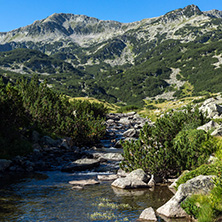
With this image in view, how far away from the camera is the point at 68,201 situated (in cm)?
1695

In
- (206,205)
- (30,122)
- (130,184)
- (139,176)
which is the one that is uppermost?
(30,122)

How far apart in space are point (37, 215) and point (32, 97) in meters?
42.8

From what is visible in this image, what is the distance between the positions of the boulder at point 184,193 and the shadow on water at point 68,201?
1.79 m

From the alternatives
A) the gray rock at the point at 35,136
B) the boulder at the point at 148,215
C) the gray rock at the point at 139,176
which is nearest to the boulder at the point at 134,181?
the gray rock at the point at 139,176

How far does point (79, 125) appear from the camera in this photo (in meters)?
46.0

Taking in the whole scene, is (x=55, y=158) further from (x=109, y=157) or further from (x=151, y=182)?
(x=151, y=182)

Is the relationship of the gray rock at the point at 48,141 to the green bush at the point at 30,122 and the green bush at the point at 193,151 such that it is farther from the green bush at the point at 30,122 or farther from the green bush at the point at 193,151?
the green bush at the point at 193,151

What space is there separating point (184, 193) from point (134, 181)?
703 centimetres

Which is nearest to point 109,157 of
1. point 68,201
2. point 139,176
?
point 139,176

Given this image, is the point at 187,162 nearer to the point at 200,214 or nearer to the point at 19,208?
the point at 200,214

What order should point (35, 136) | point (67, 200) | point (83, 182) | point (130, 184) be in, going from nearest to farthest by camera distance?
point (67, 200)
point (130, 184)
point (83, 182)
point (35, 136)

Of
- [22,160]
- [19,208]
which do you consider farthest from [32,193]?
[22,160]

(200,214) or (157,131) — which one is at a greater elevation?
(157,131)

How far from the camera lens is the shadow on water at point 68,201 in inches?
552
